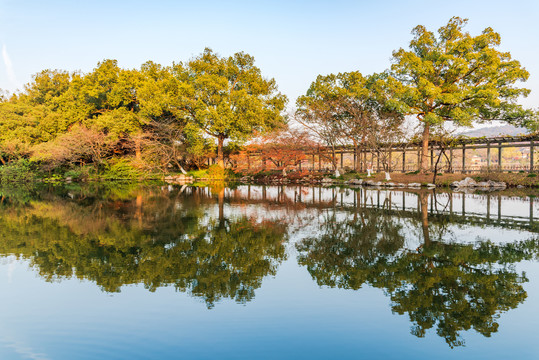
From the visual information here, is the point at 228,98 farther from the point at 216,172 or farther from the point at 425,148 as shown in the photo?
the point at 425,148

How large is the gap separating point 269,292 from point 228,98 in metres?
31.4

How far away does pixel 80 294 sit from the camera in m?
4.62

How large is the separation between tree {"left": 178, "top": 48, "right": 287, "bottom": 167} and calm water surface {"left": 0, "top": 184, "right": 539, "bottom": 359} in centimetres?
2558

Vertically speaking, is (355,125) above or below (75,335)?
above

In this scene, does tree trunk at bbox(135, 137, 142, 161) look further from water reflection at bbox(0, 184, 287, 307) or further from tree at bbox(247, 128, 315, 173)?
water reflection at bbox(0, 184, 287, 307)

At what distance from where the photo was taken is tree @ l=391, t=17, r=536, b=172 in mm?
25516

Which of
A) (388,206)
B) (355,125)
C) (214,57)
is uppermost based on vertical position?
(214,57)

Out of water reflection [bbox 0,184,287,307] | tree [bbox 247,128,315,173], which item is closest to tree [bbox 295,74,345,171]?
tree [bbox 247,128,315,173]

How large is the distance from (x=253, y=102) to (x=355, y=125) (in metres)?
10.0

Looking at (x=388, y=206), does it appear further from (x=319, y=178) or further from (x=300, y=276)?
(x=319, y=178)

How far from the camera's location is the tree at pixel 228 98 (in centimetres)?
3353

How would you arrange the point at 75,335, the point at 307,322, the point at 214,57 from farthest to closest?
the point at 214,57
the point at 307,322
the point at 75,335

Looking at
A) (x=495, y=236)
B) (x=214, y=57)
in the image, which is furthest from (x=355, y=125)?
(x=495, y=236)

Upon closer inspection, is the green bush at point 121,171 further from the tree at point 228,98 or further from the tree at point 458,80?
the tree at point 458,80
